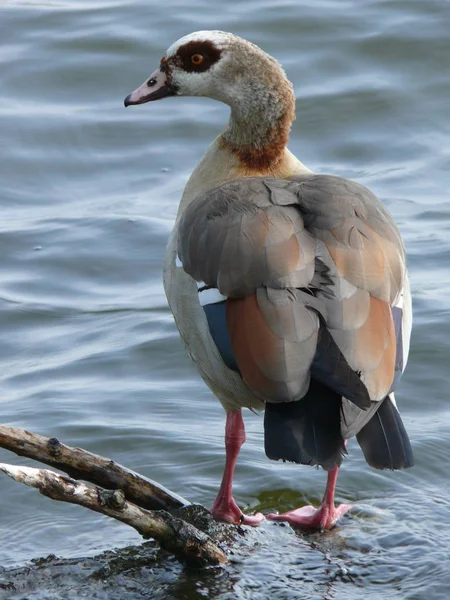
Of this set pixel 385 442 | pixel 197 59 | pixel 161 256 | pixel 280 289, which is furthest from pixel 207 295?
pixel 161 256

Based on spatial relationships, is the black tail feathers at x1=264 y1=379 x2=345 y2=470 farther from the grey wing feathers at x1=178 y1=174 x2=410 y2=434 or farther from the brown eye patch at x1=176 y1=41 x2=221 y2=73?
the brown eye patch at x1=176 y1=41 x2=221 y2=73

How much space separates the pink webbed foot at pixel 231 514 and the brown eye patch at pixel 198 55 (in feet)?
6.82

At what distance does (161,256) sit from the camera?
884cm

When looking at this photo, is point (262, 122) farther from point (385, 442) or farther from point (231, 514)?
point (385, 442)

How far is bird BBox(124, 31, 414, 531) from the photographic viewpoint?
434 centimetres

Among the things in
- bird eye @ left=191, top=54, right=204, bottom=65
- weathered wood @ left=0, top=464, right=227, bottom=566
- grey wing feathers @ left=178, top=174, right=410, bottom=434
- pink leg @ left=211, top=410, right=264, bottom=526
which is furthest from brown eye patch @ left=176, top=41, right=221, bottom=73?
weathered wood @ left=0, top=464, right=227, bottom=566

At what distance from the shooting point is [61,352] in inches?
295

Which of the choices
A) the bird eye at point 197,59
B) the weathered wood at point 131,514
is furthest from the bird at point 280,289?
the weathered wood at point 131,514

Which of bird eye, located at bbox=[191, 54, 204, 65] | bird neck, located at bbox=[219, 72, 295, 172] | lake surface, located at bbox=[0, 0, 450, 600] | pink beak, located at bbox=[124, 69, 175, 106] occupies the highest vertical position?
bird eye, located at bbox=[191, 54, 204, 65]

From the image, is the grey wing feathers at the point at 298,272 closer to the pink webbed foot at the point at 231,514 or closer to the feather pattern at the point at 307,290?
the feather pattern at the point at 307,290

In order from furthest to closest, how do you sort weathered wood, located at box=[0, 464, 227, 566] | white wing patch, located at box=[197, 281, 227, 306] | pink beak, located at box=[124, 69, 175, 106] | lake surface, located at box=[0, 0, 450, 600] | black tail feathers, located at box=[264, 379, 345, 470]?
pink beak, located at box=[124, 69, 175, 106] → lake surface, located at box=[0, 0, 450, 600] → white wing patch, located at box=[197, 281, 227, 306] → black tail feathers, located at box=[264, 379, 345, 470] → weathered wood, located at box=[0, 464, 227, 566]

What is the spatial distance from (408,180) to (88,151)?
9.29 ft

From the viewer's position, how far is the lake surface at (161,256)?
16.5 feet

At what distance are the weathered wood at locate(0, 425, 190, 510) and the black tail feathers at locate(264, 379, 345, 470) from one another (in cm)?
60
